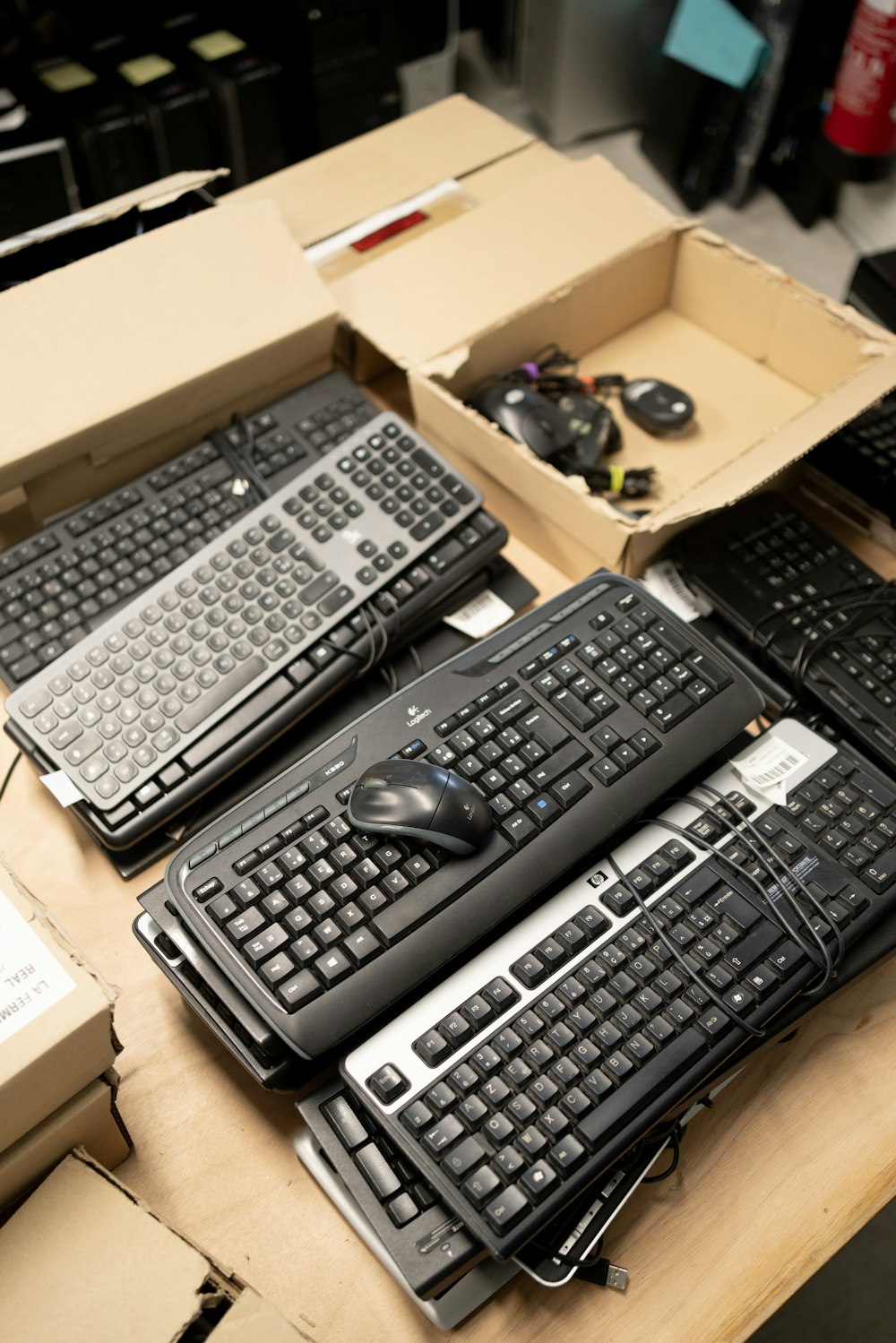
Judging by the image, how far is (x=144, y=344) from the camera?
35.6 inches

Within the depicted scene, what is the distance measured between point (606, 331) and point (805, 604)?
14.8 inches

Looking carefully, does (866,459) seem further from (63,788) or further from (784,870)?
(63,788)

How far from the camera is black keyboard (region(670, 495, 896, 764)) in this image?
848 millimetres

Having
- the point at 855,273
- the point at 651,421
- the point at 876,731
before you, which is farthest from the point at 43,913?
the point at 855,273

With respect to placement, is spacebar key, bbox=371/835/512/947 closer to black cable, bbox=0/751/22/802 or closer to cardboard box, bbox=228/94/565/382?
black cable, bbox=0/751/22/802

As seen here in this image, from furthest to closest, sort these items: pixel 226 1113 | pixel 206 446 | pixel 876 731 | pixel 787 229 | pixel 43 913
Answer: pixel 787 229, pixel 206 446, pixel 876 731, pixel 226 1113, pixel 43 913

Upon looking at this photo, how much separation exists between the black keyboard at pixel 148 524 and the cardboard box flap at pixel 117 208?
0.19 m

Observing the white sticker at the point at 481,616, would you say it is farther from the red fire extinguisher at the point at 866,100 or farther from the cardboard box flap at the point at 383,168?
the red fire extinguisher at the point at 866,100

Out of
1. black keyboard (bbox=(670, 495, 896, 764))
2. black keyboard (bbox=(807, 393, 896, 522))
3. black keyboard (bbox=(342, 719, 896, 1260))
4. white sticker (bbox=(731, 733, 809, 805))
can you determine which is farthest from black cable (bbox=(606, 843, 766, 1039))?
black keyboard (bbox=(807, 393, 896, 522))

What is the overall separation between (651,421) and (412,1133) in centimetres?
66

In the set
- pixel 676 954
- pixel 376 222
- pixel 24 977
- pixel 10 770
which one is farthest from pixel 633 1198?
pixel 376 222

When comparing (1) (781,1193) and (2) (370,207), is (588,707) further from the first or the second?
(2) (370,207)

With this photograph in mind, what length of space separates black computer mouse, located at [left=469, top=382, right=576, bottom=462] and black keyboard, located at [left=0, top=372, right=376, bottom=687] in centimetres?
11

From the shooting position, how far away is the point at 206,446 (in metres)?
0.96
